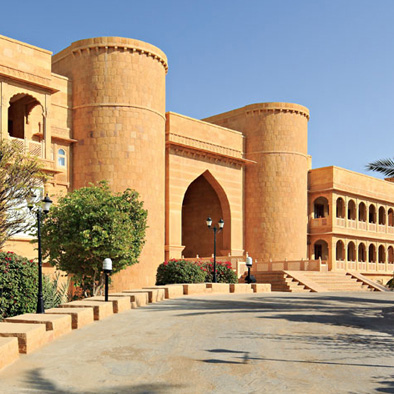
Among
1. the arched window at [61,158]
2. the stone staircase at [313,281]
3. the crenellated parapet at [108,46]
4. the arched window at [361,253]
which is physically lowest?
the stone staircase at [313,281]

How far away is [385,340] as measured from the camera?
31.6 ft

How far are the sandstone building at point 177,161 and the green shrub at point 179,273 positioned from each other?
4678 mm

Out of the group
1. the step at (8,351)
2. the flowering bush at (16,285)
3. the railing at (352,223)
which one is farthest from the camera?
the railing at (352,223)

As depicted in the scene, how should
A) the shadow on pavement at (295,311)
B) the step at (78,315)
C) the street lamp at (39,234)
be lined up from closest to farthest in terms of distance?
1. the step at (78,315)
2. the street lamp at (39,234)
3. the shadow on pavement at (295,311)

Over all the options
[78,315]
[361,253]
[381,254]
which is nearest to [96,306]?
[78,315]

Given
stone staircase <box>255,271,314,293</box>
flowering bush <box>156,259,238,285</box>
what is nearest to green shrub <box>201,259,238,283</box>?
flowering bush <box>156,259,238,285</box>

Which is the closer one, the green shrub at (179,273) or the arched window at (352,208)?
the green shrub at (179,273)

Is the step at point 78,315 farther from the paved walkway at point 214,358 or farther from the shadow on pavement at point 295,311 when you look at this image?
the shadow on pavement at point 295,311

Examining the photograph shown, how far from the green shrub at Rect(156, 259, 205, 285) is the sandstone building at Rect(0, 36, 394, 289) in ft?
15.3

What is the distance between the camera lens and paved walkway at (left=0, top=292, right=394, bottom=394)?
6.19 meters

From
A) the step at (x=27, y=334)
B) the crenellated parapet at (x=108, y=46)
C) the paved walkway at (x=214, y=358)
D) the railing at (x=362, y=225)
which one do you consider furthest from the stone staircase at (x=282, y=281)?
the step at (x=27, y=334)

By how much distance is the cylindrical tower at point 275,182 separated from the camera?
37.3m

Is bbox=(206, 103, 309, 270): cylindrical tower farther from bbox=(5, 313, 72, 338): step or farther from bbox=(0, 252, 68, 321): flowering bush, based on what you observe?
bbox=(5, 313, 72, 338): step

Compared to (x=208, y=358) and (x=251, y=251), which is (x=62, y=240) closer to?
(x=208, y=358)
